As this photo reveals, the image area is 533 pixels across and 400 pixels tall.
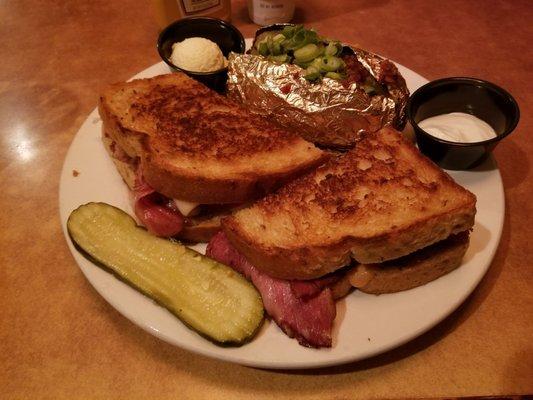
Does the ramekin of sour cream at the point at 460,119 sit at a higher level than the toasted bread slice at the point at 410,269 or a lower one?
higher

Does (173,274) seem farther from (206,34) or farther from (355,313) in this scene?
(206,34)

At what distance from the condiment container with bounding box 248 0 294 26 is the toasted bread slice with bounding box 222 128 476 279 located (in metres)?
1.25

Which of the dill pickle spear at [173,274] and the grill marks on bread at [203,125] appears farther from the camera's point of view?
the grill marks on bread at [203,125]

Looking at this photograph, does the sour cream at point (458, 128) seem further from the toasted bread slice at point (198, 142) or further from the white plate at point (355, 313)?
the toasted bread slice at point (198, 142)

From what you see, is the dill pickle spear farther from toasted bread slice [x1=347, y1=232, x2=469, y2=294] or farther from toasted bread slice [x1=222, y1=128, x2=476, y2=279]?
toasted bread slice [x1=347, y1=232, x2=469, y2=294]

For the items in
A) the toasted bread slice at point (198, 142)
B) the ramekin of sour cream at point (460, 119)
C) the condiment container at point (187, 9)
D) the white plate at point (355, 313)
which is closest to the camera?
the white plate at point (355, 313)

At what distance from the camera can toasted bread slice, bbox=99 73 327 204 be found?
1538mm

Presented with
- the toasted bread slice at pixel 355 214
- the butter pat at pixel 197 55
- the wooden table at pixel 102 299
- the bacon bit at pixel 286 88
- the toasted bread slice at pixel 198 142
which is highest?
the butter pat at pixel 197 55

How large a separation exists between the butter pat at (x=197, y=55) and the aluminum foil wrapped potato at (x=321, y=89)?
0.49ft

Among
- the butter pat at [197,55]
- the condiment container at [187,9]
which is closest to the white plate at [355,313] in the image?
the butter pat at [197,55]

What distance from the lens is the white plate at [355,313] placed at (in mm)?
1265

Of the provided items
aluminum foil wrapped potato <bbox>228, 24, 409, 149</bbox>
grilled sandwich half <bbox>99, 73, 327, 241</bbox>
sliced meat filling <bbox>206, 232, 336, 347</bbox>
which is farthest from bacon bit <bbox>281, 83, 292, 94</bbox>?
sliced meat filling <bbox>206, 232, 336, 347</bbox>

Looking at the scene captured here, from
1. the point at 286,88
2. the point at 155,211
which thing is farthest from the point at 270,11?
the point at 155,211

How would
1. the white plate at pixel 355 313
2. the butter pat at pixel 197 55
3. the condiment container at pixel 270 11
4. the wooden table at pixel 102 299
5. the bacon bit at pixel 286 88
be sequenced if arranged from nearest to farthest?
the white plate at pixel 355 313
the wooden table at pixel 102 299
the bacon bit at pixel 286 88
the butter pat at pixel 197 55
the condiment container at pixel 270 11
